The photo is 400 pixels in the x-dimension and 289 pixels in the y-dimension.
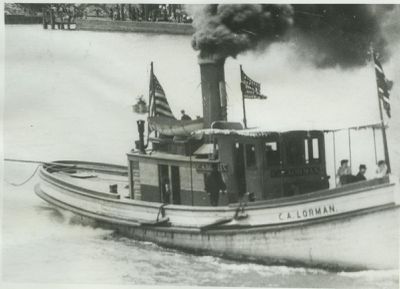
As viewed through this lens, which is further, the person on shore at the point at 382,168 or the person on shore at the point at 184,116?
the person on shore at the point at 184,116

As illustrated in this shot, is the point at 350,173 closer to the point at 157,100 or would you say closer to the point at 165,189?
the point at 165,189

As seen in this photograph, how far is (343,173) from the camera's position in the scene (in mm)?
4289

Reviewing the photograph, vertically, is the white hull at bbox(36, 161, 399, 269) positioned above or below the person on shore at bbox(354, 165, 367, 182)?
below

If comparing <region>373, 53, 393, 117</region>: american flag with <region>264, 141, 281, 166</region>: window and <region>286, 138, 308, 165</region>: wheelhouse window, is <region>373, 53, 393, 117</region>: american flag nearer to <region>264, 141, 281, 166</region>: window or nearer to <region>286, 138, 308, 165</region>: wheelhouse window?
<region>286, 138, 308, 165</region>: wheelhouse window

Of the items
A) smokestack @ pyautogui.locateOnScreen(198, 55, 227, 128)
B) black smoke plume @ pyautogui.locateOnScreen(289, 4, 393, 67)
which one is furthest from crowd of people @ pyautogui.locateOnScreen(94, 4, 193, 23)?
black smoke plume @ pyautogui.locateOnScreen(289, 4, 393, 67)

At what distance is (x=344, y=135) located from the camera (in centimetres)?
448

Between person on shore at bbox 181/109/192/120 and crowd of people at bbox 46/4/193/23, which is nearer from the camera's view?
crowd of people at bbox 46/4/193/23

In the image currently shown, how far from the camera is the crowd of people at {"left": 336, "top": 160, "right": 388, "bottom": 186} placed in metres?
4.13

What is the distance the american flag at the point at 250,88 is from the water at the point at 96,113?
0.06 m

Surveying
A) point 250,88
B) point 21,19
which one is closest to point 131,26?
point 21,19

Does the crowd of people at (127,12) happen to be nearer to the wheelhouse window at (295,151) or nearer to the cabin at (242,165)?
the cabin at (242,165)

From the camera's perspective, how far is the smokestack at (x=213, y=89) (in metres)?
4.65

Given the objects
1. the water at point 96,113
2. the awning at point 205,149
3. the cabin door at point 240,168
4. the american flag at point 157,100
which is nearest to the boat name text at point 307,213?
the cabin door at point 240,168

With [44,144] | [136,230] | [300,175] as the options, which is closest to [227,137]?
[300,175]
